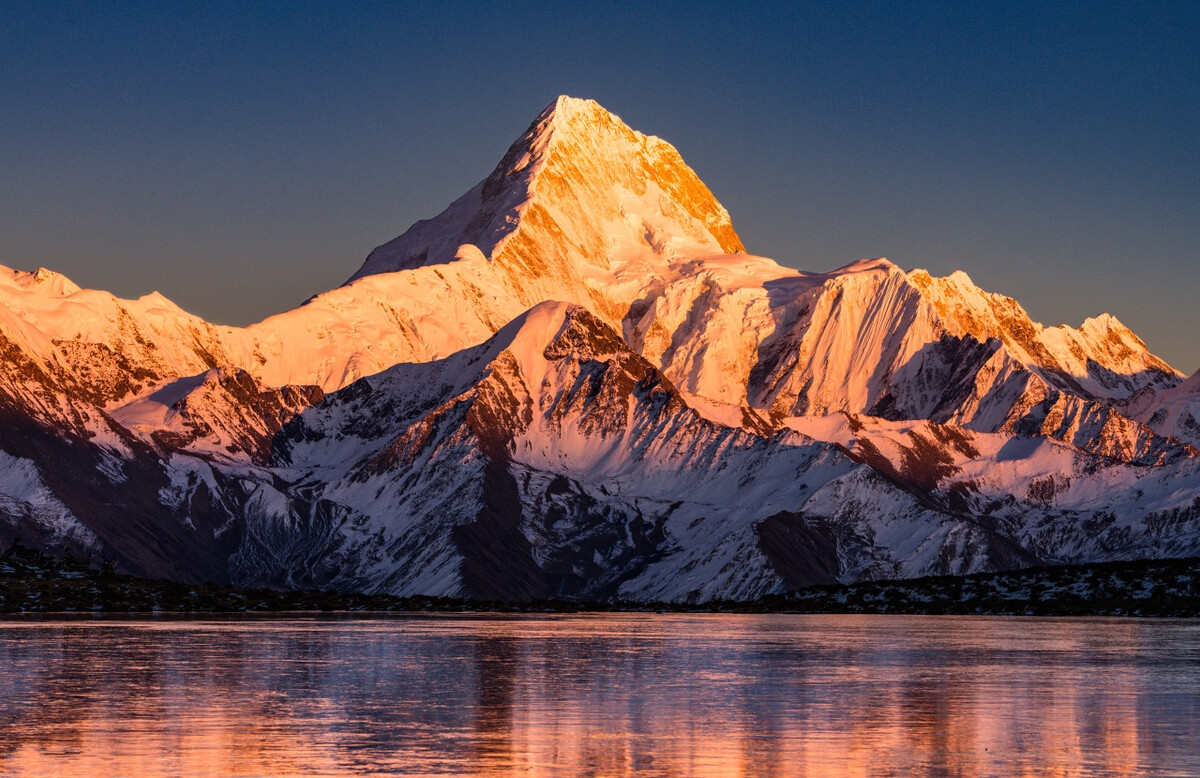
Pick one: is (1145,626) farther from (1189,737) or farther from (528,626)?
(1189,737)

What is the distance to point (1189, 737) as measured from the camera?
72.1 m

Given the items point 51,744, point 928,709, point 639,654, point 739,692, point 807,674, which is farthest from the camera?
point 639,654

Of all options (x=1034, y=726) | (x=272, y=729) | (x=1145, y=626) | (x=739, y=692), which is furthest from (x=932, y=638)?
(x=272, y=729)

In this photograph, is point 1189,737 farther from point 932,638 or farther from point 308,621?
point 308,621

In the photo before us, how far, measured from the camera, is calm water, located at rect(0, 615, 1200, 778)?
66500 millimetres

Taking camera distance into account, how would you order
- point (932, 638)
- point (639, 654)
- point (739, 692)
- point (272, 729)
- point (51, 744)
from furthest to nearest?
point (932, 638), point (639, 654), point (739, 692), point (272, 729), point (51, 744)

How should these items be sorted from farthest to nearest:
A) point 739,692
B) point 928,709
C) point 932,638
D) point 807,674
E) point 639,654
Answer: point 932,638, point 639,654, point 807,674, point 739,692, point 928,709

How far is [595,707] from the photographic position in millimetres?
85250

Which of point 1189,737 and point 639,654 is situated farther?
point 639,654

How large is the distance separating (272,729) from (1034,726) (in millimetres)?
29549

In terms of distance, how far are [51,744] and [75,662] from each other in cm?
4206

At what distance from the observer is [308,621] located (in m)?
193

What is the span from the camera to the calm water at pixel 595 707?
218 feet

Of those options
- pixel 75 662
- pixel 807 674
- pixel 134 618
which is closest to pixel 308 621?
pixel 134 618
